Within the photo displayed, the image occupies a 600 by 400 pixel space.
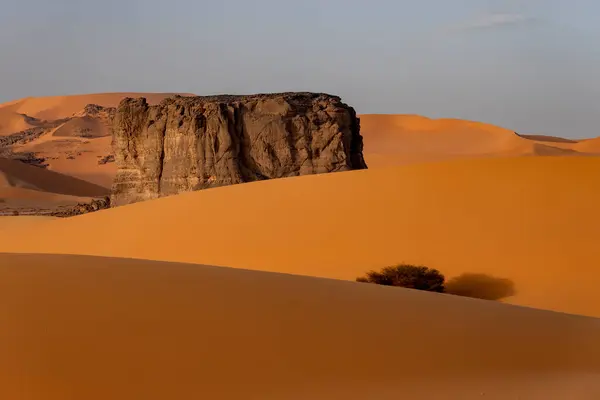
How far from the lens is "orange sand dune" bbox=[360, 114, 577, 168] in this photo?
308 ft

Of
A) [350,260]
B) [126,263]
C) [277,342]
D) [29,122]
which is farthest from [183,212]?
[29,122]

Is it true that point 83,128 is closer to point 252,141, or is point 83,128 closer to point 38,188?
point 38,188

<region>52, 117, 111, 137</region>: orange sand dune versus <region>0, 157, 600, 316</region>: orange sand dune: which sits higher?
<region>52, 117, 111, 137</region>: orange sand dune

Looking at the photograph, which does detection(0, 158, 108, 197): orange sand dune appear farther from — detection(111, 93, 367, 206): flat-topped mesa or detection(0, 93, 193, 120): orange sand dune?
detection(0, 93, 193, 120): orange sand dune

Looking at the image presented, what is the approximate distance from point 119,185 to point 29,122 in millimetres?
88536

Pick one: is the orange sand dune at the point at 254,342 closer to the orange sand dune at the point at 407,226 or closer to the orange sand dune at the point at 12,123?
the orange sand dune at the point at 407,226

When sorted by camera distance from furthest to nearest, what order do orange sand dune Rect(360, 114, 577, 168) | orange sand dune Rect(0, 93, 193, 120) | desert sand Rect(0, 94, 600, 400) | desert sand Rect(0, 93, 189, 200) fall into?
orange sand dune Rect(0, 93, 193, 120)
orange sand dune Rect(360, 114, 577, 168)
desert sand Rect(0, 93, 189, 200)
desert sand Rect(0, 94, 600, 400)

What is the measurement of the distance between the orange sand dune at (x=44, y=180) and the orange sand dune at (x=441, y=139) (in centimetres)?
2819

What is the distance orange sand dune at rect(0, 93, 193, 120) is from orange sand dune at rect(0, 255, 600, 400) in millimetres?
126450

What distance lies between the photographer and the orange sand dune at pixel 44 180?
70938 millimetres

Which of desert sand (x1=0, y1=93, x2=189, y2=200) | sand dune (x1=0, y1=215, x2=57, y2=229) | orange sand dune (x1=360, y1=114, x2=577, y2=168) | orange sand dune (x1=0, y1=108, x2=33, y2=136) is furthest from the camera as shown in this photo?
orange sand dune (x1=0, y1=108, x2=33, y2=136)

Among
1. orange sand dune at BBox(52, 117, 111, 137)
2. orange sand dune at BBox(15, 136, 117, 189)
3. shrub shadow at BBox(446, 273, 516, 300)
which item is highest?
orange sand dune at BBox(52, 117, 111, 137)

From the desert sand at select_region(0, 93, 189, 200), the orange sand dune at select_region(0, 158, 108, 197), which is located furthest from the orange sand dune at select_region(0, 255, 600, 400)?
the orange sand dune at select_region(0, 158, 108, 197)

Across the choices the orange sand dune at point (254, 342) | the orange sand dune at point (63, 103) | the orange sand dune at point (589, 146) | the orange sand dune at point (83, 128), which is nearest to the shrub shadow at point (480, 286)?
the orange sand dune at point (254, 342)
